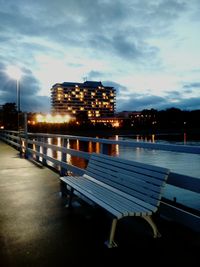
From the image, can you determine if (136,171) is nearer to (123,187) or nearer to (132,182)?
(132,182)

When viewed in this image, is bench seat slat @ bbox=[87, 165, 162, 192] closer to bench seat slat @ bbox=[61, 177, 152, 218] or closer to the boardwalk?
bench seat slat @ bbox=[61, 177, 152, 218]

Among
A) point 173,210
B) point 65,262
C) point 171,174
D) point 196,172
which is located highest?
point 171,174

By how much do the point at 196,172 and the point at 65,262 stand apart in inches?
667

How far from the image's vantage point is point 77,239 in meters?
4.20

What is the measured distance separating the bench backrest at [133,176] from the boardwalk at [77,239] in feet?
2.01

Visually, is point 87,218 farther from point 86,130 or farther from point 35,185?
point 86,130

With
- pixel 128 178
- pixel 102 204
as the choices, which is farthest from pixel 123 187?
pixel 102 204

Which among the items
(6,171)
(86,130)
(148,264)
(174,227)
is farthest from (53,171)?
(86,130)

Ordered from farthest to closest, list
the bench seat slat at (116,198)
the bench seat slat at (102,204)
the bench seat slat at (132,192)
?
the bench seat slat at (132,192)
the bench seat slat at (116,198)
the bench seat slat at (102,204)

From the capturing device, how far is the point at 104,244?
13.0 feet

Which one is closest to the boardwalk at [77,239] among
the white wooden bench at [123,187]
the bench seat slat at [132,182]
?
the white wooden bench at [123,187]

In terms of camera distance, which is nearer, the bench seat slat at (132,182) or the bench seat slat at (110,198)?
the bench seat slat at (110,198)

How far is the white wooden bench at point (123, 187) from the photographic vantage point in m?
3.74

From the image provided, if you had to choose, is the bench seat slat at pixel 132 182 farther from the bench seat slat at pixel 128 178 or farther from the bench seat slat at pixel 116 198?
the bench seat slat at pixel 116 198
